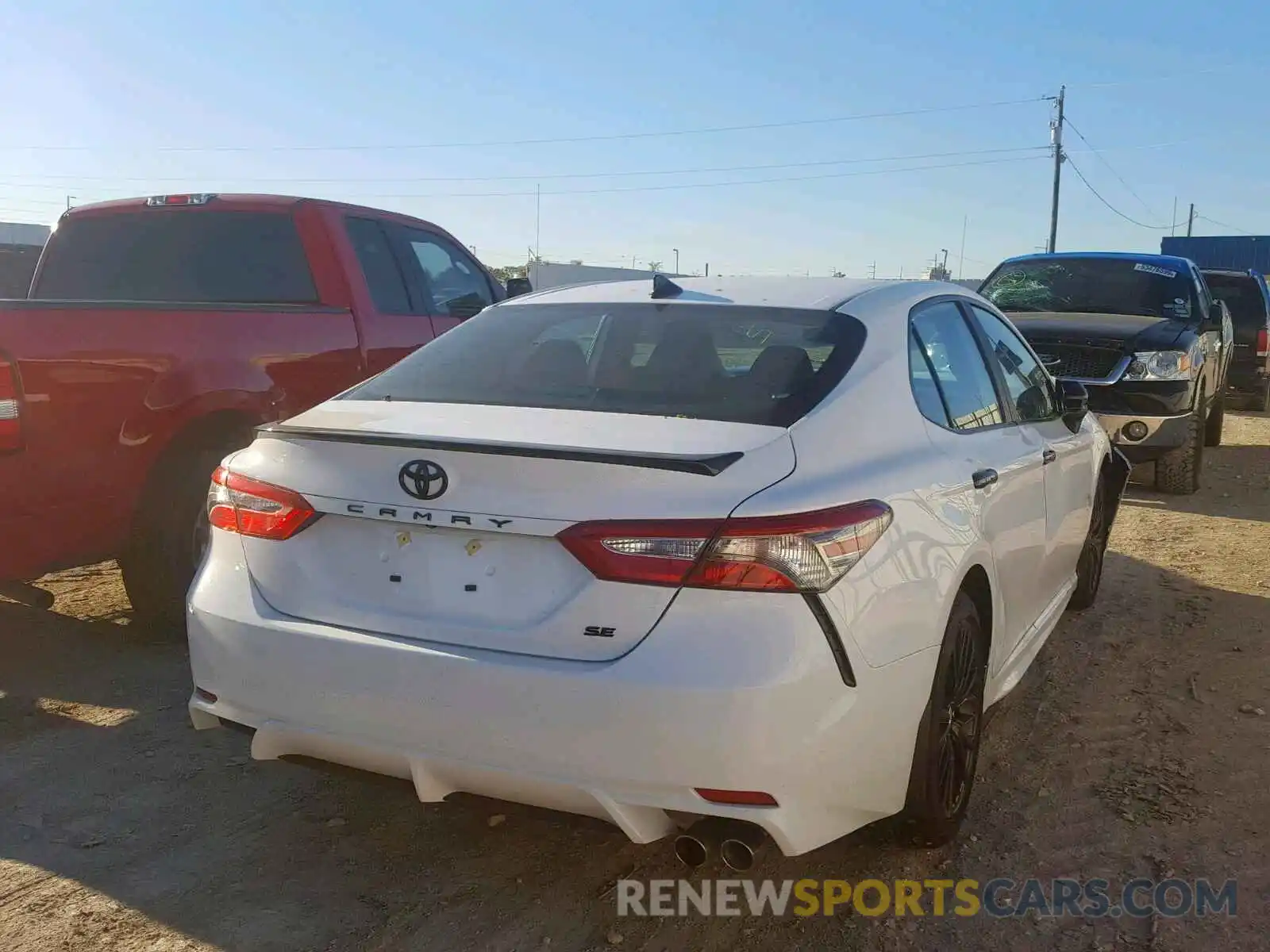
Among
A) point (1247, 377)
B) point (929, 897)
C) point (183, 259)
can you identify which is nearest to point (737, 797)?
point (929, 897)

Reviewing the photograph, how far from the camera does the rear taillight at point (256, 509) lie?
2826 mm

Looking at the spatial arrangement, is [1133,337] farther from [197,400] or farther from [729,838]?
[729,838]

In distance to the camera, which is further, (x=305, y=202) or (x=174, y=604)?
(x=305, y=202)

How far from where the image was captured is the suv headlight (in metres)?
8.69

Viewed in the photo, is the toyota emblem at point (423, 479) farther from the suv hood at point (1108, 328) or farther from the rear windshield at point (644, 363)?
the suv hood at point (1108, 328)

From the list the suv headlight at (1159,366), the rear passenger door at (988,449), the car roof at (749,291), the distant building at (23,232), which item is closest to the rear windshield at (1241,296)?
the suv headlight at (1159,366)

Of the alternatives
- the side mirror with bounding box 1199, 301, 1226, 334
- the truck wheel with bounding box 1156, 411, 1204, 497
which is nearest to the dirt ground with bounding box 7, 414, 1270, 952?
the truck wheel with bounding box 1156, 411, 1204, 497

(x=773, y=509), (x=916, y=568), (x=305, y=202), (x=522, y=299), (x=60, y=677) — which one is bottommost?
(x=60, y=677)

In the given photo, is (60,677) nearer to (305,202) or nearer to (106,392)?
(106,392)

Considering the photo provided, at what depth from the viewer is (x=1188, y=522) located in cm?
842

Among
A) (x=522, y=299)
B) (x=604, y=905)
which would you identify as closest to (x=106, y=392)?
(x=522, y=299)

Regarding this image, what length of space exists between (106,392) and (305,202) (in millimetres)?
1997

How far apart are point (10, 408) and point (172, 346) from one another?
0.79 meters

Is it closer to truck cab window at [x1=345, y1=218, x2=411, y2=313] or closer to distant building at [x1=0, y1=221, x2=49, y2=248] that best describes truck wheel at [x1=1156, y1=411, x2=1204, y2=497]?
truck cab window at [x1=345, y1=218, x2=411, y2=313]
